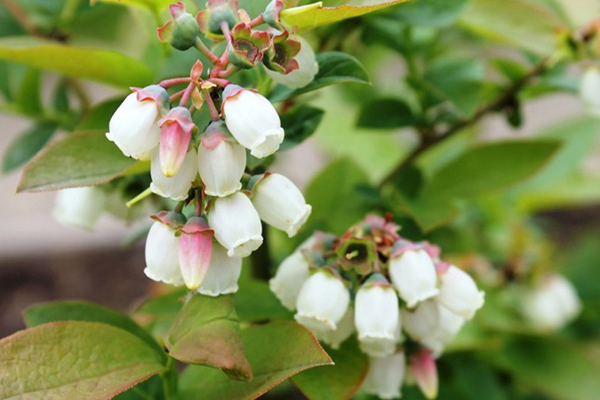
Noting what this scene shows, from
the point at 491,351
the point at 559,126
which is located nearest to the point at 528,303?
the point at 491,351

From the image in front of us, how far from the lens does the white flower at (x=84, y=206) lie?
25.3 inches

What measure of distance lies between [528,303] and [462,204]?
6.0 inches

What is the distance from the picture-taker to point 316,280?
1.62 ft

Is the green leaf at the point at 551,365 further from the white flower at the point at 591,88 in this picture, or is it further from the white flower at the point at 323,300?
the white flower at the point at 323,300

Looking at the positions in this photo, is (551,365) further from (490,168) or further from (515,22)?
(515,22)

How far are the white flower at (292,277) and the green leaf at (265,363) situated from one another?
3 cm

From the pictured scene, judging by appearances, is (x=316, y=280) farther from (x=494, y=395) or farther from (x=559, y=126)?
(x=559, y=126)

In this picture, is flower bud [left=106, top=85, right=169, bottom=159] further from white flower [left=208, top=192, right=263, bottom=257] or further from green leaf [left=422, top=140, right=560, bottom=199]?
green leaf [left=422, top=140, right=560, bottom=199]

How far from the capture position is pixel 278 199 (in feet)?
1.44

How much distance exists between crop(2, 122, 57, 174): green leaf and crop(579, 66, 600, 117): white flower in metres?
0.48

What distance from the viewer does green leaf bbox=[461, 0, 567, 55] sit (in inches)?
26.8

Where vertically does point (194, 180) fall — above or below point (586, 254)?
above

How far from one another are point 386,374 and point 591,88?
30cm

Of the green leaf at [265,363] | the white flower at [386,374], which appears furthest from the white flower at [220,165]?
the white flower at [386,374]
